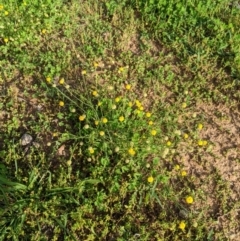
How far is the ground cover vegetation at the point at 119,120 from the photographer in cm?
336

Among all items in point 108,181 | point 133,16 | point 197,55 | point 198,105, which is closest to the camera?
point 108,181

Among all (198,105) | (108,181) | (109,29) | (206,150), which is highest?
(109,29)

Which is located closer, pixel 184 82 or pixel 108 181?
pixel 108 181

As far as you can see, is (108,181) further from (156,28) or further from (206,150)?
(156,28)

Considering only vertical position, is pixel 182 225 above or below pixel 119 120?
below

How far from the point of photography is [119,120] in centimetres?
365

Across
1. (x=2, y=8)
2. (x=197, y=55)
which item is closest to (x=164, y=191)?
(x=197, y=55)

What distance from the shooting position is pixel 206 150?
12.4 ft

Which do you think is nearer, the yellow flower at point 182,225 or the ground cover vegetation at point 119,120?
the yellow flower at point 182,225

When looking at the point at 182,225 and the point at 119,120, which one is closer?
the point at 182,225

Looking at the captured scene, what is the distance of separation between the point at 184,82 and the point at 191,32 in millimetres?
748

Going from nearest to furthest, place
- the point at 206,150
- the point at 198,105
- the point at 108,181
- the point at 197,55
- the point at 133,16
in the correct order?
the point at 108,181, the point at 206,150, the point at 198,105, the point at 197,55, the point at 133,16

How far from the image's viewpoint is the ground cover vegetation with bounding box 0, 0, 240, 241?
11.0 feet

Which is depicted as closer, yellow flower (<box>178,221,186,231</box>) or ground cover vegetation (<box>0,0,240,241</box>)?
yellow flower (<box>178,221,186,231</box>)
